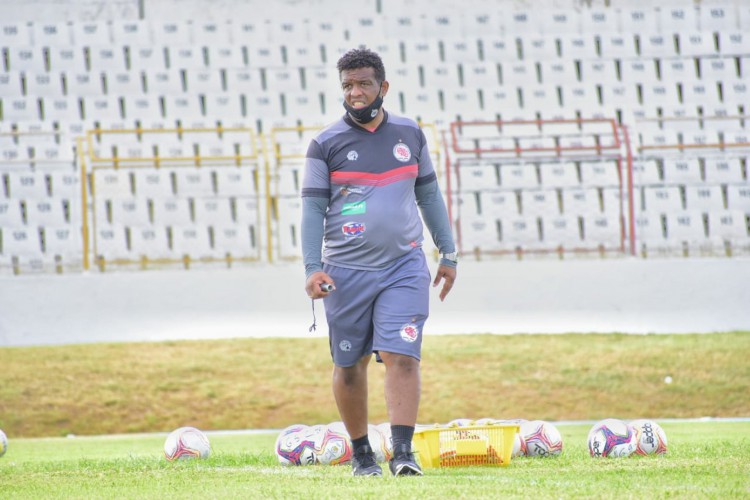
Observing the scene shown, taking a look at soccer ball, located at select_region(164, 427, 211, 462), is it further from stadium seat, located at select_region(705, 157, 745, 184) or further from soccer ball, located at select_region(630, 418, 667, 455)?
stadium seat, located at select_region(705, 157, 745, 184)

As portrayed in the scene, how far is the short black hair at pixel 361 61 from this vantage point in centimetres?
470

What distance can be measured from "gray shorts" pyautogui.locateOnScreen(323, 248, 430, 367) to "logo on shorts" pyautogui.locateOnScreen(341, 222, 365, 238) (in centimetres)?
14

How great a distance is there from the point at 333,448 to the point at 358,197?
154cm

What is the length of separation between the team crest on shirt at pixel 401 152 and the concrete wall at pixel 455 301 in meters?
8.80

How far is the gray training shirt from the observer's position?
4664 millimetres

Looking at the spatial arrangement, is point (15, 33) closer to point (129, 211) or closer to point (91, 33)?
point (91, 33)

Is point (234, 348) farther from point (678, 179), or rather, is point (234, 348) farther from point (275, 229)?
point (678, 179)

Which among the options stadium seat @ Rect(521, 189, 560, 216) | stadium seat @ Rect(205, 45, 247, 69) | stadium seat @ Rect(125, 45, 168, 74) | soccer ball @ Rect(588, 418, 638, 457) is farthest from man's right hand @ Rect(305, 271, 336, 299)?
stadium seat @ Rect(125, 45, 168, 74)

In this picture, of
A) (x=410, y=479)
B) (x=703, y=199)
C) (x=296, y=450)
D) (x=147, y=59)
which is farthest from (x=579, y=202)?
(x=410, y=479)

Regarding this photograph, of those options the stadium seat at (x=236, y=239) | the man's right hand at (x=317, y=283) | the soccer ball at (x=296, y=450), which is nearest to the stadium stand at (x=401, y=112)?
the stadium seat at (x=236, y=239)

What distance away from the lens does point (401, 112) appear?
675 inches

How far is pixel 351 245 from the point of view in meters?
4.70

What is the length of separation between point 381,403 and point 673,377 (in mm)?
3164

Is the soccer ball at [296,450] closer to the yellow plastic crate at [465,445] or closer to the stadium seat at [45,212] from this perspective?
the yellow plastic crate at [465,445]
